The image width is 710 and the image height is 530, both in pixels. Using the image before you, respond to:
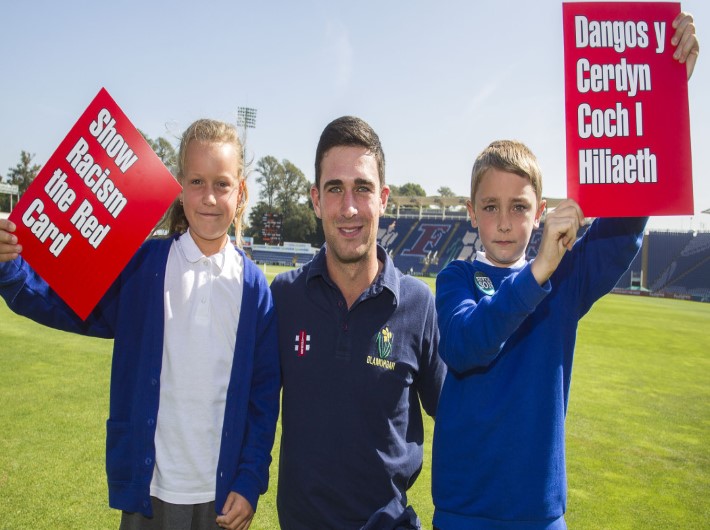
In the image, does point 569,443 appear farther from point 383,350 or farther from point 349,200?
point 349,200

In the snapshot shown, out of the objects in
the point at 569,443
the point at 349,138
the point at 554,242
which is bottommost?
the point at 569,443

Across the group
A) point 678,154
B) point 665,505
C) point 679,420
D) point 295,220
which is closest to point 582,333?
point 679,420

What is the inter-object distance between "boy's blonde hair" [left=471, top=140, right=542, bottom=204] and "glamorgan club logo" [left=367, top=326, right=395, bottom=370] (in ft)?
2.13

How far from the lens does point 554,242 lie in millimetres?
1541

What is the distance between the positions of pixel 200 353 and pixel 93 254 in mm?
567

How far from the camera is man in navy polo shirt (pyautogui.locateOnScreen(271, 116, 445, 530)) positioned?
1949mm

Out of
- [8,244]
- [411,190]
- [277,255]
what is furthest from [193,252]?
[411,190]

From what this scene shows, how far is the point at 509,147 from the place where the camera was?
74.6 inches

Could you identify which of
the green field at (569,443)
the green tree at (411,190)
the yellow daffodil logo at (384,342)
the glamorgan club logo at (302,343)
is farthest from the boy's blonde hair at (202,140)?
the green tree at (411,190)

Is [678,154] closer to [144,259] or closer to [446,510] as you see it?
[446,510]

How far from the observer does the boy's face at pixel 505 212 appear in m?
1.84

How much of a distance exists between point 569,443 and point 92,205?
5614 millimetres

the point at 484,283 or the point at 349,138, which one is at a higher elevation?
the point at 349,138

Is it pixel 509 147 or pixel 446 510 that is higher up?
pixel 509 147
